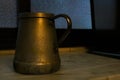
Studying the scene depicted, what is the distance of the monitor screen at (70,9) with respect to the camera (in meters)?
1.36

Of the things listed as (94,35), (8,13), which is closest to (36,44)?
(8,13)

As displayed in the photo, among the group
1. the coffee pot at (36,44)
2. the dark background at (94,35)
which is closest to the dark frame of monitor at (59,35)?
the dark background at (94,35)

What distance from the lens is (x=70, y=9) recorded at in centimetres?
144

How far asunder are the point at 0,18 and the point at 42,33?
1.90ft

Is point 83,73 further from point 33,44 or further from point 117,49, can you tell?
point 117,49

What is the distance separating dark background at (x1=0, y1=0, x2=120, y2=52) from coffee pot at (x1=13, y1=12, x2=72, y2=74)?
50 centimetres

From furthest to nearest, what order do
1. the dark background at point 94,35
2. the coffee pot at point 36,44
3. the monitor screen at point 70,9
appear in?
the monitor screen at point 70,9 → the dark background at point 94,35 → the coffee pot at point 36,44

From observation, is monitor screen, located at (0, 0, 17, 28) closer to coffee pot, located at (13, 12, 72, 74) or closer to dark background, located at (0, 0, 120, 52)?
dark background, located at (0, 0, 120, 52)

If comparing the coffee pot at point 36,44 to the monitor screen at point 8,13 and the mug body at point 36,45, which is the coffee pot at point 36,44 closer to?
the mug body at point 36,45

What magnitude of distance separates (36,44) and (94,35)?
0.73 meters

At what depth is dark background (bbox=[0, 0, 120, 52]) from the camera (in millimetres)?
1231

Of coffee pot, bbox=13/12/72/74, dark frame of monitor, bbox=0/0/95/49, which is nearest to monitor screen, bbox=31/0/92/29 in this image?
dark frame of monitor, bbox=0/0/95/49

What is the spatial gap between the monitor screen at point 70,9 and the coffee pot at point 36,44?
Answer: 60 cm

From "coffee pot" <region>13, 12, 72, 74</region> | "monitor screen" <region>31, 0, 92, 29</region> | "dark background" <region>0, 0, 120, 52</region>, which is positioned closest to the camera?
"coffee pot" <region>13, 12, 72, 74</region>
